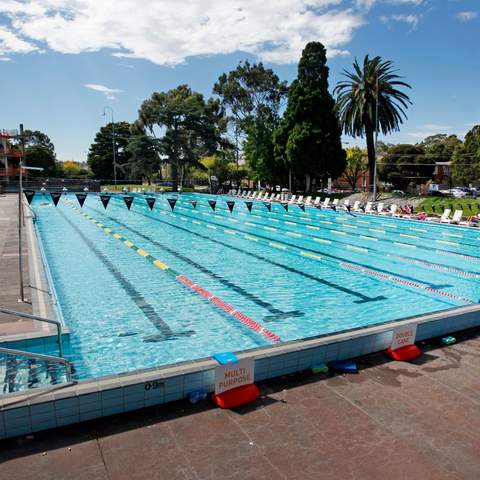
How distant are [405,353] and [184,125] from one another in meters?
45.9

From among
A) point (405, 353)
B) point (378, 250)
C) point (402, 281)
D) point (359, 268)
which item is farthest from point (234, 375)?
point (378, 250)

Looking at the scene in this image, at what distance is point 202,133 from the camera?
48062 mm

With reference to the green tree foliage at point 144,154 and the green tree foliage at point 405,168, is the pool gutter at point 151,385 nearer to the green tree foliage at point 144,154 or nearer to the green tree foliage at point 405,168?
the green tree foliage at point 405,168

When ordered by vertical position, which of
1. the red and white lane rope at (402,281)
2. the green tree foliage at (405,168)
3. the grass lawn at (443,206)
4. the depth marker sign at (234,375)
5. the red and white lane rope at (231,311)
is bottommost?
the red and white lane rope at (231,311)

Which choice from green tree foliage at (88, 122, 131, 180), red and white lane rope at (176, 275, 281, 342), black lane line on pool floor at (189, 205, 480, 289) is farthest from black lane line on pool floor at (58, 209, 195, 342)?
green tree foliage at (88, 122, 131, 180)

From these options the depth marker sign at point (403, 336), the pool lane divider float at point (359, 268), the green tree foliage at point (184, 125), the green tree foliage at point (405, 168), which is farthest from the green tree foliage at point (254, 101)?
the depth marker sign at point (403, 336)

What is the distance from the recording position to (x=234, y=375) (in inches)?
162

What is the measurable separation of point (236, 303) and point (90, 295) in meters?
2.86

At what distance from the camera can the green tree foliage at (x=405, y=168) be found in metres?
46.7

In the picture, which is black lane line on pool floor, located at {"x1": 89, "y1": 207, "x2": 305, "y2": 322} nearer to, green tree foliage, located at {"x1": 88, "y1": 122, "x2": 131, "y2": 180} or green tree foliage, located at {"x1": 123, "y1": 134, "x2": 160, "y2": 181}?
green tree foliage, located at {"x1": 123, "y1": 134, "x2": 160, "y2": 181}

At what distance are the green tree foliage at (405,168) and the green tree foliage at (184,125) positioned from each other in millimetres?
18566

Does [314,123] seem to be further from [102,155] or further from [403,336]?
[102,155]

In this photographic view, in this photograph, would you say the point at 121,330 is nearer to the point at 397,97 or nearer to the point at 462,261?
the point at 462,261

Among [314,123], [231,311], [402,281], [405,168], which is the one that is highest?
[314,123]
